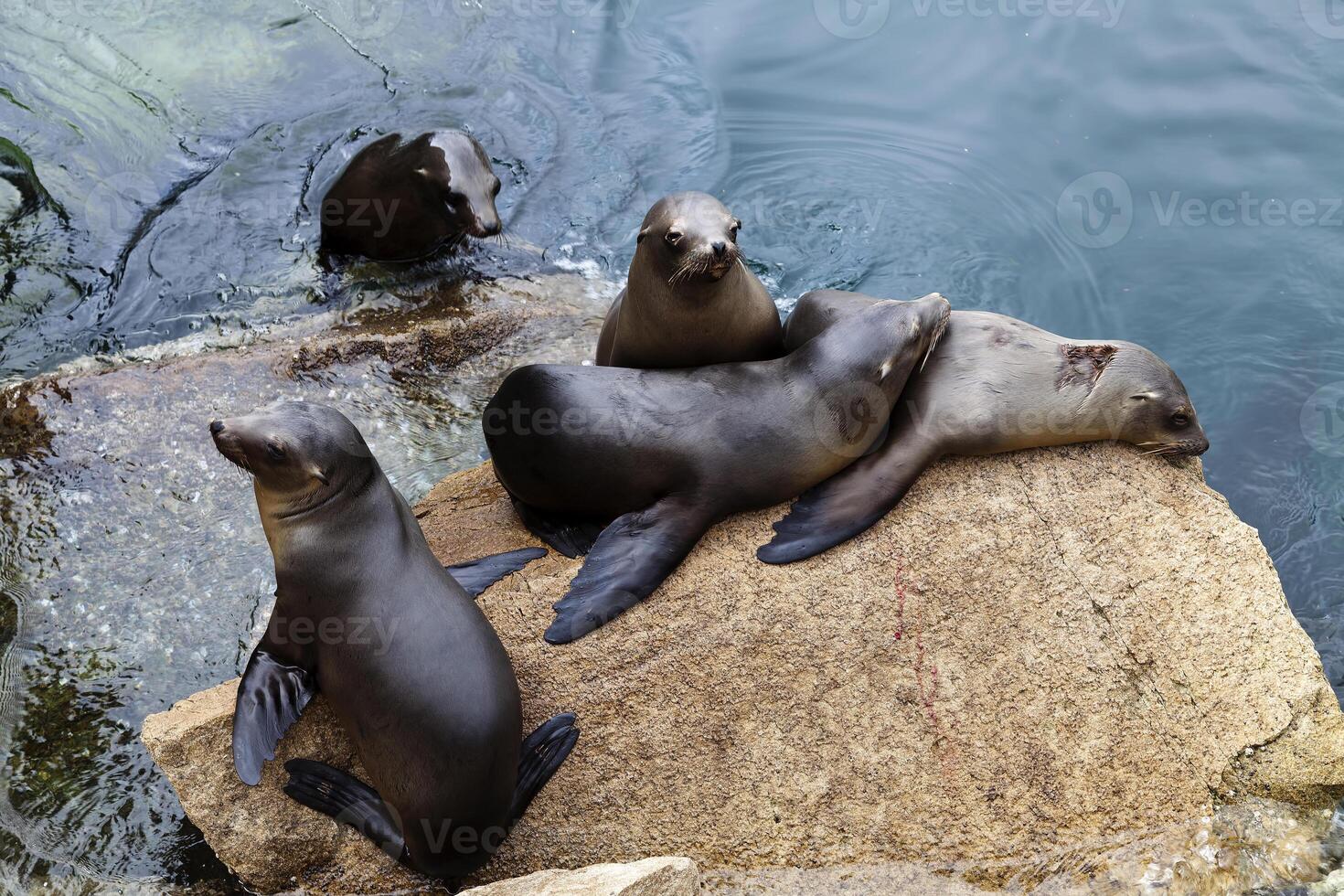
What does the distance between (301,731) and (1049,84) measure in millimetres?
8681

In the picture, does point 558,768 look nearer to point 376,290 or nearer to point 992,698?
point 992,698

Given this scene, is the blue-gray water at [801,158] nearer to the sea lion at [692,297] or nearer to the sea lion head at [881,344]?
the sea lion at [692,297]

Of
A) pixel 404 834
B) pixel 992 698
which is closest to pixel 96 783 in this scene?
pixel 404 834

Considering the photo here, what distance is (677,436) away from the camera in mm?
5332

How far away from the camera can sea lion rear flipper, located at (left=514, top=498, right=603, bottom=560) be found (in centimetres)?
549

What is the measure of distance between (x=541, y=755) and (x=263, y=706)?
106 cm

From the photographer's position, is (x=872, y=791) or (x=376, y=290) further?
(x=376, y=290)

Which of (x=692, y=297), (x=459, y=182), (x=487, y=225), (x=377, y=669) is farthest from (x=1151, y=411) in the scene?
(x=459, y=182)

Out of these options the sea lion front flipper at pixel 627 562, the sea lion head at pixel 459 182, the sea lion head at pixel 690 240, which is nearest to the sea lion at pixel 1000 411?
the sea lion front flipper at pixel 627 562

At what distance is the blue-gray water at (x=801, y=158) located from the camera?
27.6 feet

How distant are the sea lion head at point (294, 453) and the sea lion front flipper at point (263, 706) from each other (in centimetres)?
59

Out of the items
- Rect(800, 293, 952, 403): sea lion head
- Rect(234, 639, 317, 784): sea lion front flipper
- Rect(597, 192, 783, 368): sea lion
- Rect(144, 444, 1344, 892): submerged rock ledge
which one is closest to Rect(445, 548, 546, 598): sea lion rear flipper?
Rect(144, 444, 1344, 892): submerged rock ledge

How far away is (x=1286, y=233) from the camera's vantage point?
962 centimetres

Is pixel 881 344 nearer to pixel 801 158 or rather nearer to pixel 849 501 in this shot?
pixel 849 501
